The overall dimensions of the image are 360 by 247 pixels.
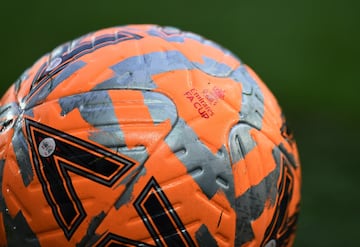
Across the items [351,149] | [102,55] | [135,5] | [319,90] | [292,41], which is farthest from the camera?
[135,5]

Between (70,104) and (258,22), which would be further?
(258,22)

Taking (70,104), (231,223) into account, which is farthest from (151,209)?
(70,104)

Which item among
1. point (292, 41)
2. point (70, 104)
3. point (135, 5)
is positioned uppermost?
point (70, 104)

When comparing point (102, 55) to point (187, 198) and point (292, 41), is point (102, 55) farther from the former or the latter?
point (292, 41)

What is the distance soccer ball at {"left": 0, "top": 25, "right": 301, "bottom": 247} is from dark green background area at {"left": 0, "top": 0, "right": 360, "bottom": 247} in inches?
83.4

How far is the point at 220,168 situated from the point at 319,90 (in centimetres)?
317

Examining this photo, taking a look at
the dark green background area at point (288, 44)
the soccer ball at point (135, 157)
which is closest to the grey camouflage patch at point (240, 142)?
the soccer ball at point (135, 157)

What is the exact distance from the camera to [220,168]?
76.0 inches

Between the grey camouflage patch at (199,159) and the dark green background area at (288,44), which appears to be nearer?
the grey camouflage patch at (199,159)

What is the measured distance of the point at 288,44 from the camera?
531 cm

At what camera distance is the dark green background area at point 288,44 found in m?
4.34

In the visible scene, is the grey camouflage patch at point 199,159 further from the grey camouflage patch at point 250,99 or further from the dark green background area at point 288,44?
the dark green background area at point 288,44

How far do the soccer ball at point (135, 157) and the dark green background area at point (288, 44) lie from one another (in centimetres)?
212

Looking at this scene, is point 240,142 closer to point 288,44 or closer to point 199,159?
point 199,159
